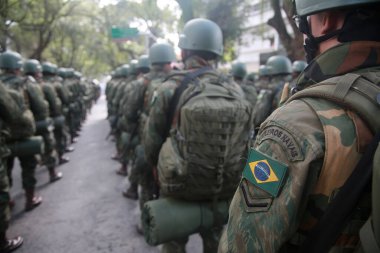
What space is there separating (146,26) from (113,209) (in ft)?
56.9

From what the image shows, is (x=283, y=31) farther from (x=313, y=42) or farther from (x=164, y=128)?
(x=313, y=42)

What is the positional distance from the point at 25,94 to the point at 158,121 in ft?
10.5

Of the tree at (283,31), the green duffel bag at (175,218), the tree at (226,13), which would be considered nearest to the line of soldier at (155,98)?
the green duffel bag at (175,218)

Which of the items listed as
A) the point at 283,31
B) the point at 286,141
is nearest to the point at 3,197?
the point at 286,141

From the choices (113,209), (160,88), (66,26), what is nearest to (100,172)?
(113,209)

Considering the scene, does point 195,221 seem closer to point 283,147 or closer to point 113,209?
point 283,147

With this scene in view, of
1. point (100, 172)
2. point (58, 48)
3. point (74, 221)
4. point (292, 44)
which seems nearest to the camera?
point (74, 221)

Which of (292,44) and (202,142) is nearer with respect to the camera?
(202,142)

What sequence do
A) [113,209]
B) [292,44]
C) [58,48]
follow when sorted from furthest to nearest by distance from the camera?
[58,48] < [292,44] < [113,209]

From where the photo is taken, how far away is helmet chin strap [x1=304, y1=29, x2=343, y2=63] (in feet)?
3.87

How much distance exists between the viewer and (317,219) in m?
1.09

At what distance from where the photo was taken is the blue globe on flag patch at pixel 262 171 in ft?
3.59

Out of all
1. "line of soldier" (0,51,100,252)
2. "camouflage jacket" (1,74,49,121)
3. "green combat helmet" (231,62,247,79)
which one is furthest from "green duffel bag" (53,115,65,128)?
"green combat helmet" (231,62,247,79)

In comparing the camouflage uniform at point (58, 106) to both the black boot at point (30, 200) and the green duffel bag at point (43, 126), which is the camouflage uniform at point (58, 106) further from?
the black boot at point (30, 200)
